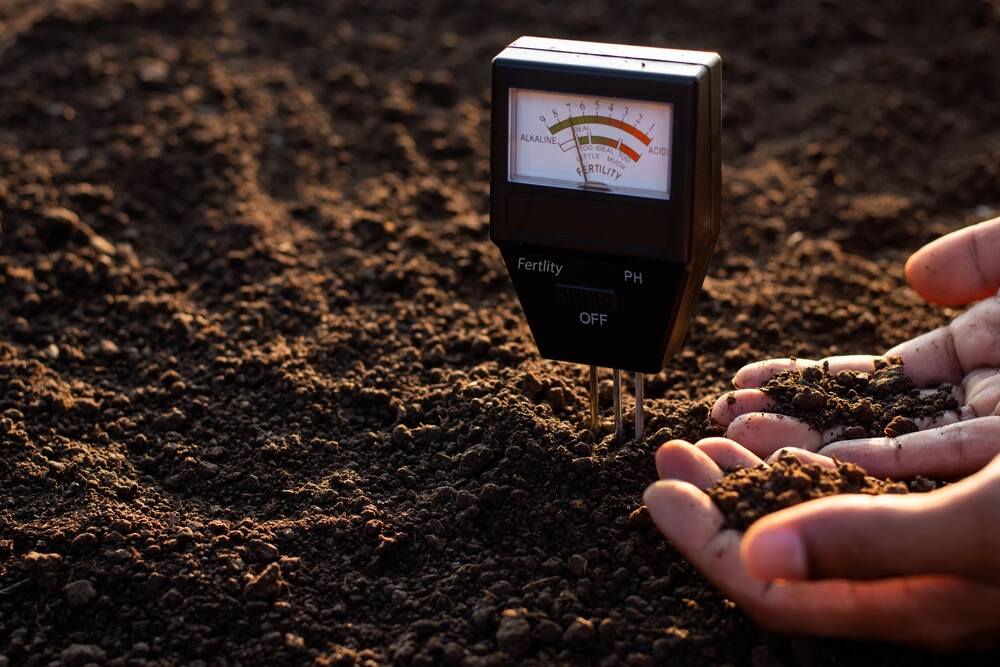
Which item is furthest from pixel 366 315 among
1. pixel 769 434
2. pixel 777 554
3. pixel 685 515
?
pixel 777 554

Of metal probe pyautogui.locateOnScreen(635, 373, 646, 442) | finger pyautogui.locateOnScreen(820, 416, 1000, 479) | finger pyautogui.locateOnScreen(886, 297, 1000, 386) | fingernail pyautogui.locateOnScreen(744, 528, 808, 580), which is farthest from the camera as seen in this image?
finger pyautogui.locateOnScreen(886, 297, 1000, 386)

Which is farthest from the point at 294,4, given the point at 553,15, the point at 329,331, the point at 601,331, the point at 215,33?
the point at 601,331

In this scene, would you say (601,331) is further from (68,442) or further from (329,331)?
(68,442)

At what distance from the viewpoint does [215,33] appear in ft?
13.2

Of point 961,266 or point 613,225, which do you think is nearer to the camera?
point 613,225

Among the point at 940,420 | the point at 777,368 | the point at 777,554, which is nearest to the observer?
the point at 777,554

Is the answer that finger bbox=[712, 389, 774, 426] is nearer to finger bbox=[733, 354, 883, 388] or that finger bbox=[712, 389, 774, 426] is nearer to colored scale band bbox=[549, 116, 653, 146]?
finger bbox=[733, 354, 883, 388]

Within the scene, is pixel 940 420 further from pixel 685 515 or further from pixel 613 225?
pixel 613 225

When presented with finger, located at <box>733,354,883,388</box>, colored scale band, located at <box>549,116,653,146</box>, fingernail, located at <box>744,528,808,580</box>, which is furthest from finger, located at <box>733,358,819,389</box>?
fingernail, located at <box>744,528,808,580</box>

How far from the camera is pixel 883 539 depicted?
63.6 inches

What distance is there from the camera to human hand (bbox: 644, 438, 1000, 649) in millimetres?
1617

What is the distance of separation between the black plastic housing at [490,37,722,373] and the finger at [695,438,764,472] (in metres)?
0.17

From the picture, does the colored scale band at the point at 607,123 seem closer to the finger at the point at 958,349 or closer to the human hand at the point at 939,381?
the human hand at the point at 939,381

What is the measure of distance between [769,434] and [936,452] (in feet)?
0.95
